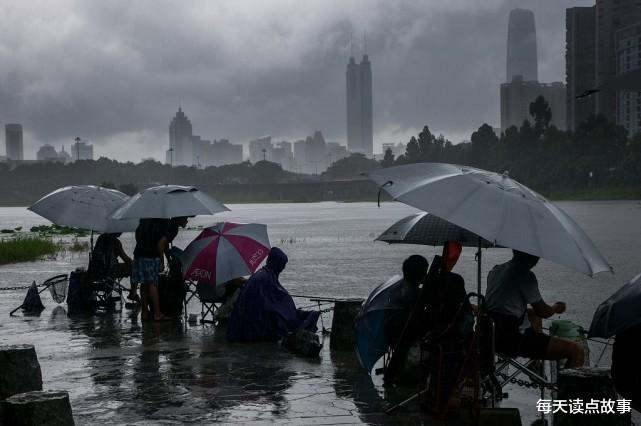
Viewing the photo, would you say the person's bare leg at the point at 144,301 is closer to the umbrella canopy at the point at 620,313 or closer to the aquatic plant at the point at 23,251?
the umbrella canopy at the point at 620,313

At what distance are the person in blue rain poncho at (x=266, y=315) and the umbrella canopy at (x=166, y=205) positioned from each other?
1615 mm

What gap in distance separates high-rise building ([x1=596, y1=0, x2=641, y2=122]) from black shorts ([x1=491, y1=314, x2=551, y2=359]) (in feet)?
520

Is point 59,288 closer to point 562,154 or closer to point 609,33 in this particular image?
point 562,154

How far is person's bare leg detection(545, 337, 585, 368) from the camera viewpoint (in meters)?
6.63

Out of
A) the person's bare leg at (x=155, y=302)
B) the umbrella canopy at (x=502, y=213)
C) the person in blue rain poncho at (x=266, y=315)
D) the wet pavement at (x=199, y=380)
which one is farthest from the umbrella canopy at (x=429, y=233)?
the person's bare leg at (x=155, y=302)

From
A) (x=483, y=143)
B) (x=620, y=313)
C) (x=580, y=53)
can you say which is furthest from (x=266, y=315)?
(x=580, y=53)

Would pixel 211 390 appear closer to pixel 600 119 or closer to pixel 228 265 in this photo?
pixel 228 265

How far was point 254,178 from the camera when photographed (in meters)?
196

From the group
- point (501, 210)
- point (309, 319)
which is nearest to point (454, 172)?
point (501, 210)

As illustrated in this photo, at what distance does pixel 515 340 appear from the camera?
657cm

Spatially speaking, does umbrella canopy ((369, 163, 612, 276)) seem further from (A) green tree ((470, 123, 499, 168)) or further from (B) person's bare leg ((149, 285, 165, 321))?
(A) green tree ((470, 123, 499, 168))

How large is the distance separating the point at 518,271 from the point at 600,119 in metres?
114

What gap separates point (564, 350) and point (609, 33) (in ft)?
559

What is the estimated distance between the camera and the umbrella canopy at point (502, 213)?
5797mm
